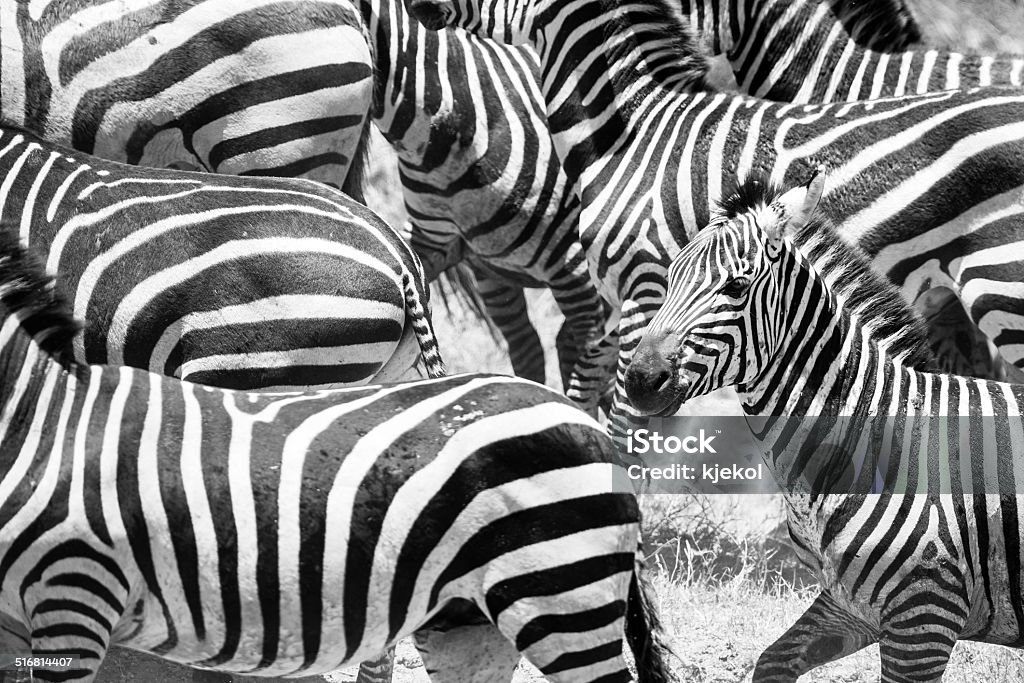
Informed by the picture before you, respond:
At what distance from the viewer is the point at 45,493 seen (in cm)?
385

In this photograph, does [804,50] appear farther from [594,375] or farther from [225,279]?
[225,279]

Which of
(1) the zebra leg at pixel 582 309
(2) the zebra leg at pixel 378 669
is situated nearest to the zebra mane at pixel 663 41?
(1) the zebra leg at pixel 582 309

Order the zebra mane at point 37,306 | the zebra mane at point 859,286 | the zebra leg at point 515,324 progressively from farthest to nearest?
the zebra leg at point 515,324 → the zebra mane at point 859,286 → the zebra mane at point 37,306

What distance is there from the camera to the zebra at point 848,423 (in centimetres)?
433

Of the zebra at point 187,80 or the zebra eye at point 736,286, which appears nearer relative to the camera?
the zebra eye at point 736,286

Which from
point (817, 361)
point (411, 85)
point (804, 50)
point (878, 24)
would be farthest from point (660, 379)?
point (411, 85)

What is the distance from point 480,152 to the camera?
6.99 m

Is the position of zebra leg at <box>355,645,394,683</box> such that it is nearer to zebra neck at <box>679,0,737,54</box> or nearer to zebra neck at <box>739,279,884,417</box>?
zebra neck at <box>739,279,884,417</box>

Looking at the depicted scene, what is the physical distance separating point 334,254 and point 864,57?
2.60 metres

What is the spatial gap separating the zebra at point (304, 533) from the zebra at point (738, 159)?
1.82 metres

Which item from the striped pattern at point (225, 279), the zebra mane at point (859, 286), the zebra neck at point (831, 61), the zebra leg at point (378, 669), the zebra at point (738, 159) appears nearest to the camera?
the zebra mane at point (859, 286)

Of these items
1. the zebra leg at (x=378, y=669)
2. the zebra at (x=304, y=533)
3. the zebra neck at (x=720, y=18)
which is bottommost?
the zebra leg at (x=378, y=669)

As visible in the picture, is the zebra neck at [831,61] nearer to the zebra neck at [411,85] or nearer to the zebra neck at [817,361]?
the zebra neck at [411,85]

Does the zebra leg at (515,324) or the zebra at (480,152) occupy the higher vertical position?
the zebra at (480,152)
